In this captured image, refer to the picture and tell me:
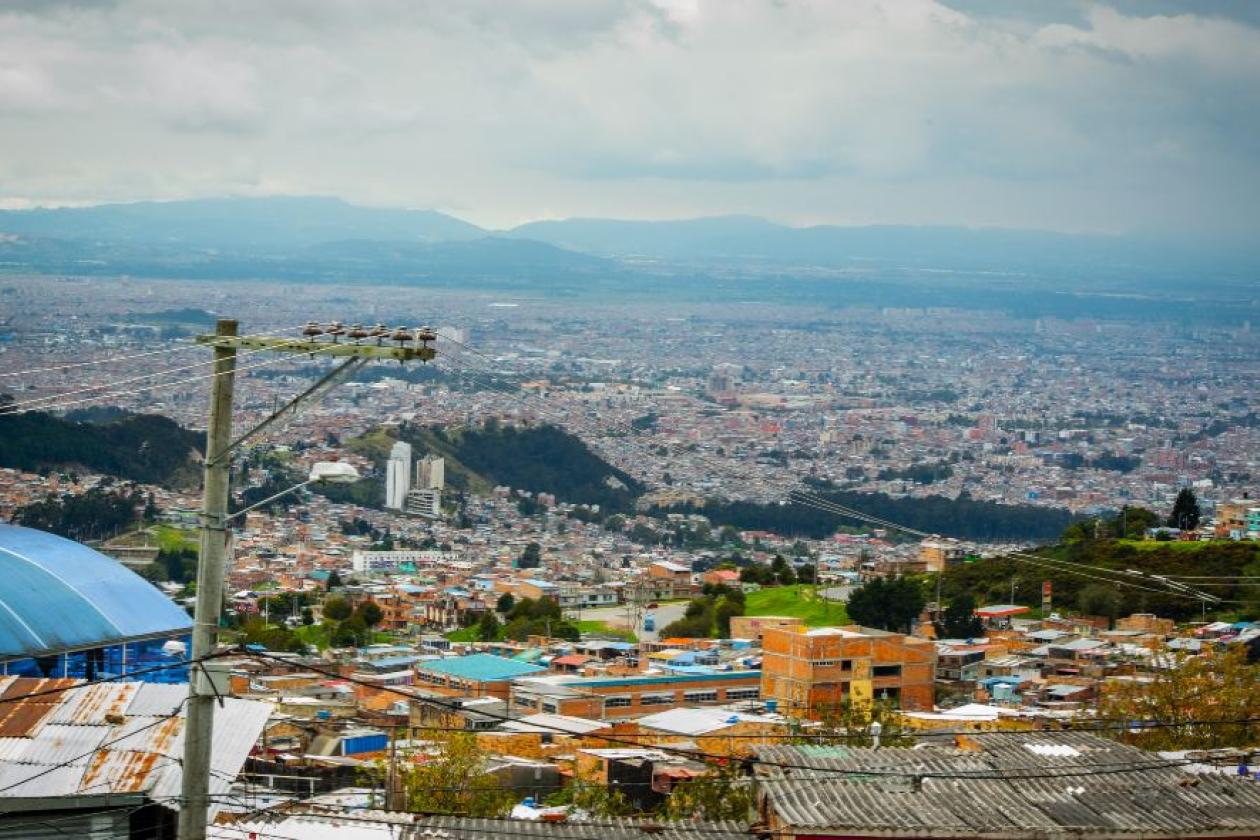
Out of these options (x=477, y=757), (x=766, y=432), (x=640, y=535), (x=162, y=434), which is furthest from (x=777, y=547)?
(x=477, y=757)

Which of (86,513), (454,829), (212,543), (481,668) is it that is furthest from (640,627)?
(212,543)

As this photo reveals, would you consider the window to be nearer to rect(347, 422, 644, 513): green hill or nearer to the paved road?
the paved road

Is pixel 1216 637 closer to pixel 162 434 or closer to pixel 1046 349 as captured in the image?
pixel 162 434

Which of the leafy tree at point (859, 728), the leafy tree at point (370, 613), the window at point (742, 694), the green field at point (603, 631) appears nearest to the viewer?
the leafy tree at point (859, 728)

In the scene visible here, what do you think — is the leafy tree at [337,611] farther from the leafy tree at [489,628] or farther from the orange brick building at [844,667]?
the orange brick building at [844,667]

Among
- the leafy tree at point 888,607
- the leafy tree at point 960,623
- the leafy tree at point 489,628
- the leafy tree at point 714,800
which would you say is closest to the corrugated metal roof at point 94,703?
the leafy tree at point 714,800

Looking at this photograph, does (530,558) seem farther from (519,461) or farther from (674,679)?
(674,679)
